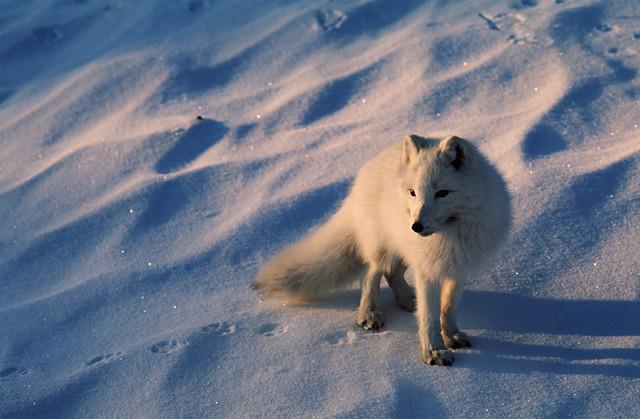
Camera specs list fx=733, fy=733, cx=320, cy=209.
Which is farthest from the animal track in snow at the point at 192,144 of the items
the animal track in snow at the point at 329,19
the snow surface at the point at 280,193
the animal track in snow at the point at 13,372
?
the animal track in snow at the point at 13,372

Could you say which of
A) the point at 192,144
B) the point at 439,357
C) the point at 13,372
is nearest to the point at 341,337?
the point at 439,357

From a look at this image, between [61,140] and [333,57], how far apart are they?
1.80 metres

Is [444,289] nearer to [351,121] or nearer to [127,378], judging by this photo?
Result: [127,378]

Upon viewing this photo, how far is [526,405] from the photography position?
91.5 inches

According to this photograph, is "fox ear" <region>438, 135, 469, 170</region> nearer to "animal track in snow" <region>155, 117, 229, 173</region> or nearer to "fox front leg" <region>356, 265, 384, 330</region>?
"fox front leg" <region>356, 265, 384, 330</region>

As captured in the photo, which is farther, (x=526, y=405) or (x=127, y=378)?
(x=127, y=378)

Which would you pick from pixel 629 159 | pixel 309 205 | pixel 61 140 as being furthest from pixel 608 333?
pixel 61 140

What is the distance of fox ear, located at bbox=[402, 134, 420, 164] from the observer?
246 cm

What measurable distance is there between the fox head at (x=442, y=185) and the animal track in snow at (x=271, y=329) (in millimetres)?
727

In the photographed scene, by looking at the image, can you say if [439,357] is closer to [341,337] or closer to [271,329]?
[341,337]

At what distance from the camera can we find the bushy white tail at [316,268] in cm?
296

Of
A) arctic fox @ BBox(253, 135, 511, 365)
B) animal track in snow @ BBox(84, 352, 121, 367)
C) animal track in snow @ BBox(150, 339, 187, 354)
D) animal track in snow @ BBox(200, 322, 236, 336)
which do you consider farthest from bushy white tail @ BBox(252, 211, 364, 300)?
animal track in snow @ BBox(84, 352, 121, 367)

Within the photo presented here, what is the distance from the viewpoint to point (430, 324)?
261cm

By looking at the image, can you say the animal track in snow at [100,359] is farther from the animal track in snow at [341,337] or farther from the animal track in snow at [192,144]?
the animal track in snow at [192,144]
